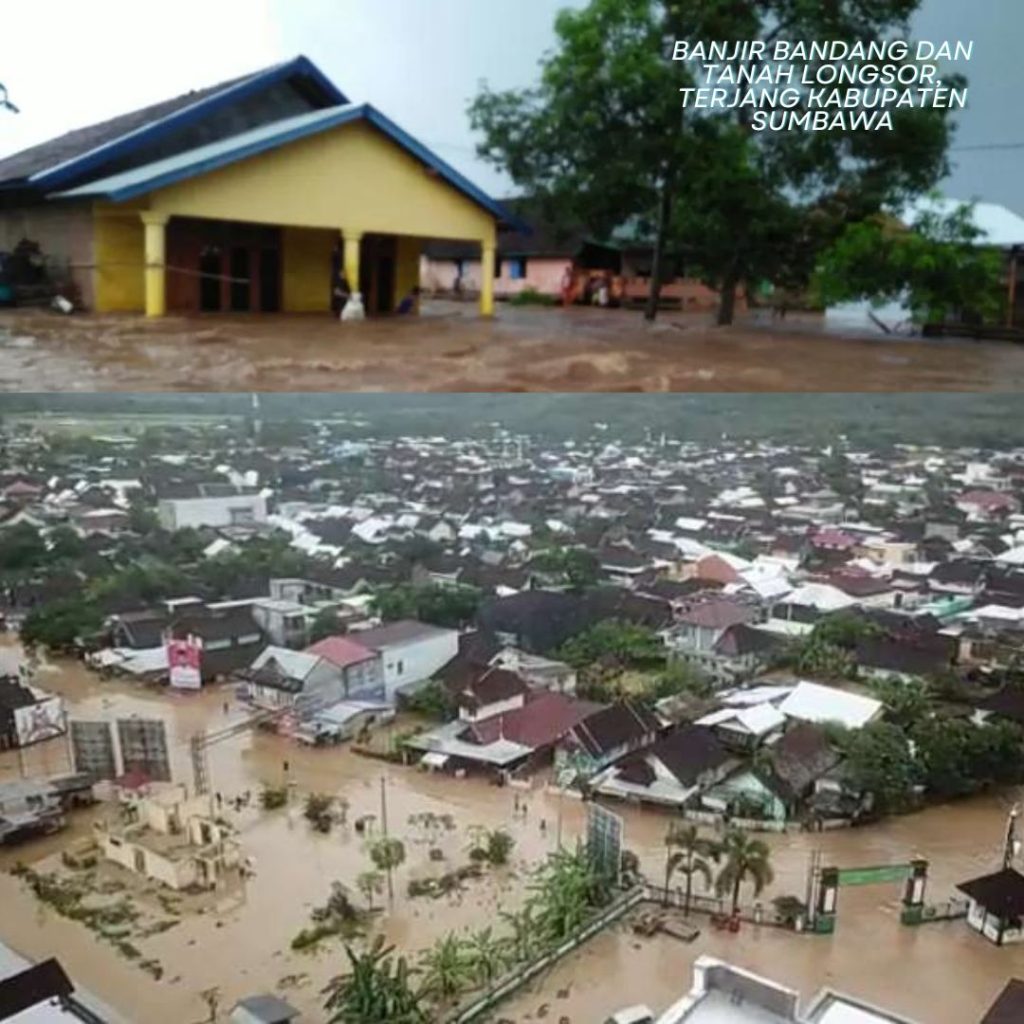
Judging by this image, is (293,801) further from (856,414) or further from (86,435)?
(856,414)

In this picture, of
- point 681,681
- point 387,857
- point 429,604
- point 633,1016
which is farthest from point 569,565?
point 633,1016

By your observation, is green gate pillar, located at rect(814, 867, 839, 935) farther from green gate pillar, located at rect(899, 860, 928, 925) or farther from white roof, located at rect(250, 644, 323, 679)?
white roof, located at rect(250, 644, 323, 679)

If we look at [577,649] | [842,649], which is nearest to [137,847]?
[577,649]

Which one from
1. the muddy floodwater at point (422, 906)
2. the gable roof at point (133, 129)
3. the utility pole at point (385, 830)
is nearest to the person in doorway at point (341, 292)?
the gable roof at point (133, 129)

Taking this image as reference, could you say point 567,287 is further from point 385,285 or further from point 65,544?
point 65,544

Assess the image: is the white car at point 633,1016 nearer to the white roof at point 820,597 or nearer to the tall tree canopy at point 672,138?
the white roof at point 820,597

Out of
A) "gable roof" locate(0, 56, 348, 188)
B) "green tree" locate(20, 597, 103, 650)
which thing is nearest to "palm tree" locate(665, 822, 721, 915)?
"green tree" locate(20, 597, 103, 650)

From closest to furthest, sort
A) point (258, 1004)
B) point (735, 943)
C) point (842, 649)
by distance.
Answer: point (258, 1004) < point (735, 943) < point (842, 649)
